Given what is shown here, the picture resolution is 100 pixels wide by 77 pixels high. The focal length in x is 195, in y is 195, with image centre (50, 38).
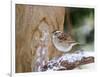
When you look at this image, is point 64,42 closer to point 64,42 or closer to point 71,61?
point 64,42

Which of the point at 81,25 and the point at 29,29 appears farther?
the point at 81,25

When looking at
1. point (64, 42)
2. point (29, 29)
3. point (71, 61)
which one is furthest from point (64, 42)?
point (29, 29)

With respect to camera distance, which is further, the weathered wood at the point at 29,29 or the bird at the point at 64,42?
the bird at the point at 64,42

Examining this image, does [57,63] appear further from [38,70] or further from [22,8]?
[22,8]

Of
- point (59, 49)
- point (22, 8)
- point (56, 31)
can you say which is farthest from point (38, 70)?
point (22, 8)

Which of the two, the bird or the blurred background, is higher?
the blurred background

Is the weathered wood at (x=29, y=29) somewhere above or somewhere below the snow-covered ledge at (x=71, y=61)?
above
